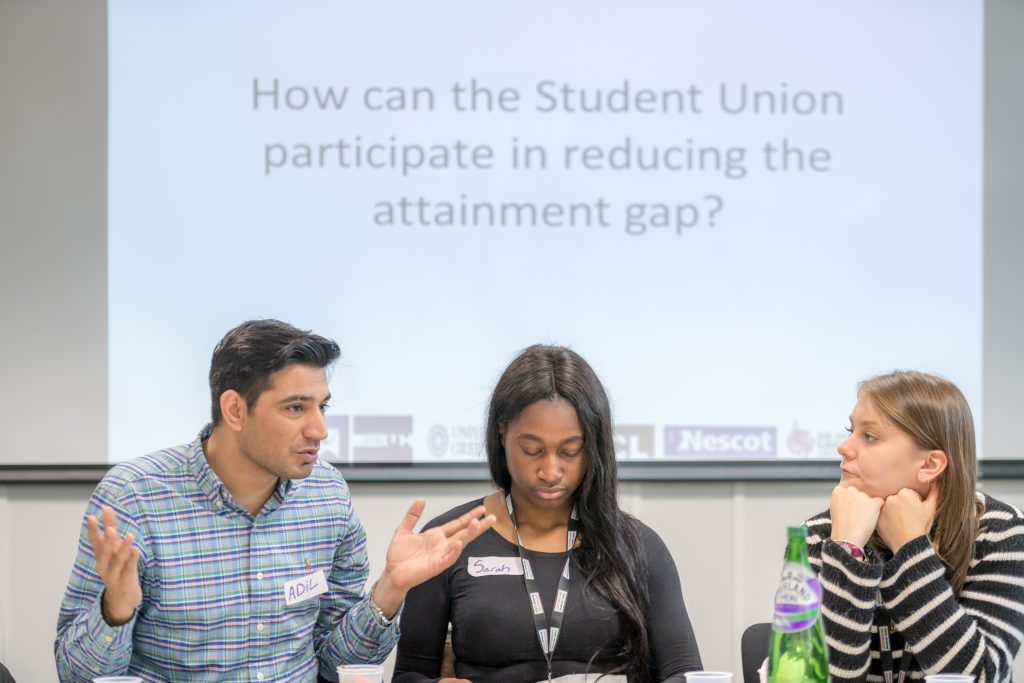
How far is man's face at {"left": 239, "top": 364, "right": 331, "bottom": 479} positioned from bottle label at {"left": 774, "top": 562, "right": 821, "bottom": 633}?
97 centimetres

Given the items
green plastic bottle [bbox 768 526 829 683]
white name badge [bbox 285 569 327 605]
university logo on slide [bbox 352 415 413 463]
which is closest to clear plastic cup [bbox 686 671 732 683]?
green plastic bottle [bbox 768 526 829 683]

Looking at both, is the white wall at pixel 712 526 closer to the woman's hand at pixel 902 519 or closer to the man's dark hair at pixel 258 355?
the man's dark hair at pixel 258 355

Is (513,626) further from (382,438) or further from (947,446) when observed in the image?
(382,438)

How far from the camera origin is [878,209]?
142 inches

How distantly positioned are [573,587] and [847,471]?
59cm

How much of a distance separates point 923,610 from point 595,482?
0.68 m

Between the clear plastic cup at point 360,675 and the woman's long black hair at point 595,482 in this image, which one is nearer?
the clear plastic cup at point 360,675

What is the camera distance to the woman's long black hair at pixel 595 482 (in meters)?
2.21

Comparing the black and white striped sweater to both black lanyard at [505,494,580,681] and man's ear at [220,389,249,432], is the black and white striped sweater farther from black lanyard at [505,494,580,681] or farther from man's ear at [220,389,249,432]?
man's ear at [220,389,249,432]

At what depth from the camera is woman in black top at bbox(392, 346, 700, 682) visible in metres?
2.18

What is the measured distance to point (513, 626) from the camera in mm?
2188

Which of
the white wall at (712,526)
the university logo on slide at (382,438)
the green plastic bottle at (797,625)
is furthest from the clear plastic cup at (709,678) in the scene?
the university logo on slide at (382,438)

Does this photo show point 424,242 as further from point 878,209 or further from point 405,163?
point 878,209

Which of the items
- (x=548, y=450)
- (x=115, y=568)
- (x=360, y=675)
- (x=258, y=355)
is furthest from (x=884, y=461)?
(x=115, y=568)
